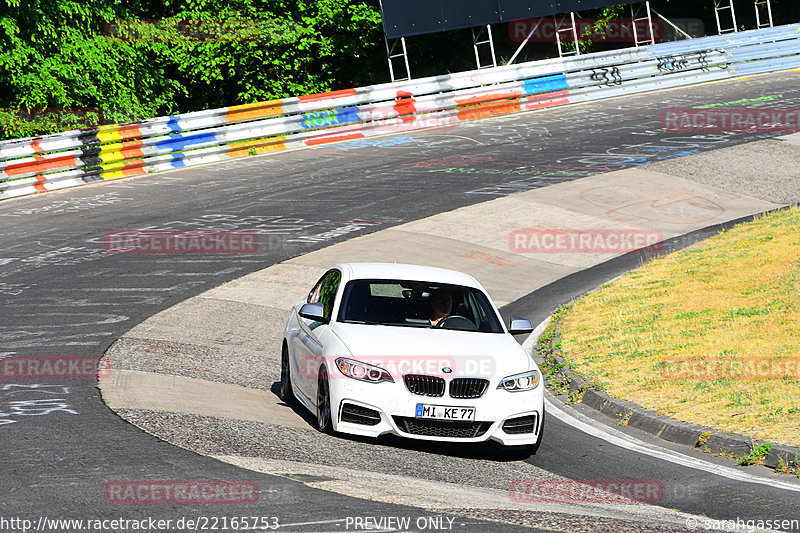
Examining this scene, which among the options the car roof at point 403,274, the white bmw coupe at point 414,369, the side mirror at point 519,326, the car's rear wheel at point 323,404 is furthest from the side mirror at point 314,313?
the side mirror at point 519,326

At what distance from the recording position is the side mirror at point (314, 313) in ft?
32.0

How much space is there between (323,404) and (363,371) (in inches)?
22.2

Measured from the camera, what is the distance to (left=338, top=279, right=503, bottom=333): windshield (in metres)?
9.83

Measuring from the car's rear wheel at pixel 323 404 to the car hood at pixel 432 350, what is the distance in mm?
355

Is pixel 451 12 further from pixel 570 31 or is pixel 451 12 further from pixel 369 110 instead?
pixel 570 31

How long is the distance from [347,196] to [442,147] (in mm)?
5905

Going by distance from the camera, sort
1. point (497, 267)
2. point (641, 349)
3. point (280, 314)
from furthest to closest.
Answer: point (497, 267), point (280, 314), point (641, 349)

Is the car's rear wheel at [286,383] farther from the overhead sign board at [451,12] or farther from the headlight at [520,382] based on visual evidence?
the overhead sign board at [451,12]

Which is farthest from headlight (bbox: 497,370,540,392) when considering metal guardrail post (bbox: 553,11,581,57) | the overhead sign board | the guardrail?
metal guardrail post (bbox: 553,11,581,57)

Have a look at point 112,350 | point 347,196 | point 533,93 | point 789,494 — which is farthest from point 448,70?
point 789,494

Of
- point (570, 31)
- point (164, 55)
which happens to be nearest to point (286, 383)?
point (164, 55)

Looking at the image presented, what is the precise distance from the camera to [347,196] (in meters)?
23.0

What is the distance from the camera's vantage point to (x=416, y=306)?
1004cm

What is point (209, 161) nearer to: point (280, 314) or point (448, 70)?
point (280, 314)
